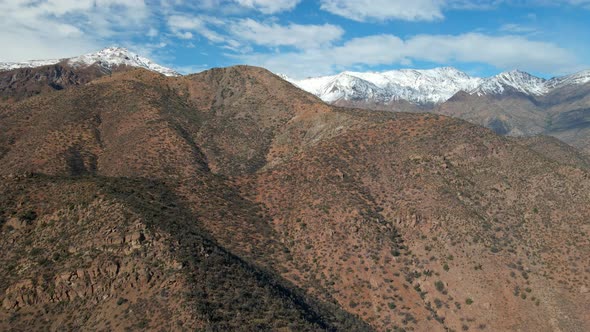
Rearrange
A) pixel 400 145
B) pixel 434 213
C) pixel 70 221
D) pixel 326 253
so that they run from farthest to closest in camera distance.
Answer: pixel 400 145, pixel 434 213, pixel 326 253, pixel 70 221

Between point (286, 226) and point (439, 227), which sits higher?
point (439, 227)

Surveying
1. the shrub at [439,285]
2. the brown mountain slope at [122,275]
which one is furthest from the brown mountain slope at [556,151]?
the brown mountain slope at [122,275]

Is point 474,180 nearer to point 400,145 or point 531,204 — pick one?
point 531,204

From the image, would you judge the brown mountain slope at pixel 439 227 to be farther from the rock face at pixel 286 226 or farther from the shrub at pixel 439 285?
the rock face at pixel 286 226

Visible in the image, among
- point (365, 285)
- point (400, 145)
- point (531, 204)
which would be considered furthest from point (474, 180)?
point (365, 285)

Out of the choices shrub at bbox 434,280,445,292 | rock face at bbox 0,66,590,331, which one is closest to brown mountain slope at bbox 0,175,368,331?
rock face at bbox 0,66,590,331

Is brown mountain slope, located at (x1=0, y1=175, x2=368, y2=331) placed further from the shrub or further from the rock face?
the shrub

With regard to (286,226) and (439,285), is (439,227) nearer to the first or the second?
(439,285)

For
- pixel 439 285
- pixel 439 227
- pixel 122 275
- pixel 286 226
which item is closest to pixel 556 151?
pixel 439 227
